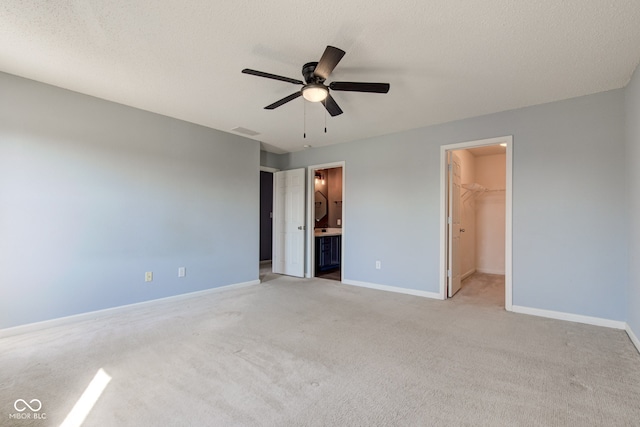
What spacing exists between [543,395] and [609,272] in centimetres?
204

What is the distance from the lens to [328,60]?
2029 mm

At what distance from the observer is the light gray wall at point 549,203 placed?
3014 mm

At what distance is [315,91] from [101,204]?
2734 millimetres

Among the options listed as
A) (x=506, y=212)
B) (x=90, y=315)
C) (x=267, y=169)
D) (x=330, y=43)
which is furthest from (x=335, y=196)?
(x=90, y=315)

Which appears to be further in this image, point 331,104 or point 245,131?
point 245,131

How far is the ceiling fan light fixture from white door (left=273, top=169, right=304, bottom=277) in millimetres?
3024

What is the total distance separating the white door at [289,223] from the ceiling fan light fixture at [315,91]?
9.92ft

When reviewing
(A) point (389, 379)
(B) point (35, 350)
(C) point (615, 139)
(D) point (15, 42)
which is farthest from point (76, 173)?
(C) point (615, 139)

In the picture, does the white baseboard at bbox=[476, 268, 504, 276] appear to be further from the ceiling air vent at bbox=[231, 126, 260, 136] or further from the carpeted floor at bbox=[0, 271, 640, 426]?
the ceiling air vent at bbox=[231, 126, 260, 136]

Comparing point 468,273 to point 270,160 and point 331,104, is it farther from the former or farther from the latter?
point 331,104

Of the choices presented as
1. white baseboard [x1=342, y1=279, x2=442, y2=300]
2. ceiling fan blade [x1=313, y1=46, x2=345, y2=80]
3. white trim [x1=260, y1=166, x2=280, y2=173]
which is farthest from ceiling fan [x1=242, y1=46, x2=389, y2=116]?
white trim [x1=260, y1=166, x2=280, y2=173]

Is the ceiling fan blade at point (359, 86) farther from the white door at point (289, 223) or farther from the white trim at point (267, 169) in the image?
the white trim at point (267, 169)

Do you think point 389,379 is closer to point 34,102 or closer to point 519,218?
point 519,218

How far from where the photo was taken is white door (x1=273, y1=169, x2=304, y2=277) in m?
5.52
